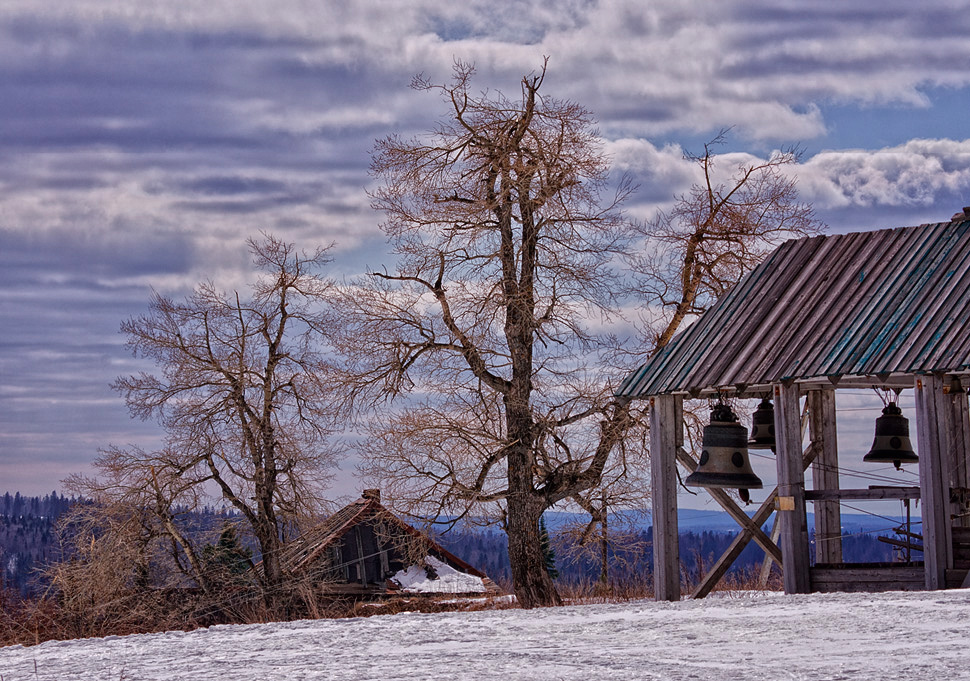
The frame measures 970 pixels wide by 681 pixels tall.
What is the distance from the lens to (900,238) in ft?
48.7

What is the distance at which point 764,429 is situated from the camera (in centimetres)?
1600

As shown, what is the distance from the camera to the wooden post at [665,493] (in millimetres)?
14383

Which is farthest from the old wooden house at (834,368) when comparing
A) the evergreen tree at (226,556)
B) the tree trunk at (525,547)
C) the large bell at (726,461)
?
the evergreen tree at (226,556)

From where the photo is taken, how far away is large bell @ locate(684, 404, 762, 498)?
1263 cm

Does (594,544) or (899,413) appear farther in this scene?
(594,544)

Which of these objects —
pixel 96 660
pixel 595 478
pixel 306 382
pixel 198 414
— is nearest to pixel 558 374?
pixel 595 478

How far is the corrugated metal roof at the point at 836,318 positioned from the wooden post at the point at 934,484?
1.74 ft

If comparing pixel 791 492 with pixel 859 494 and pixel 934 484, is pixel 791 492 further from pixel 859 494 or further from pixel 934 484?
pixel 934 484

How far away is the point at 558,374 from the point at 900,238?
28.6 feet

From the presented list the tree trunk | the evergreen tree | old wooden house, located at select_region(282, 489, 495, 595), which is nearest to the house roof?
old wooden house, located at select_region(282, 489, 495, 595)

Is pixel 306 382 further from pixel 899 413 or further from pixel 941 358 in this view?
pixel 941 358

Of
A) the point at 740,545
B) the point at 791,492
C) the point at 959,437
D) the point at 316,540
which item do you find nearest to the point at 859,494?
the point at 791,492

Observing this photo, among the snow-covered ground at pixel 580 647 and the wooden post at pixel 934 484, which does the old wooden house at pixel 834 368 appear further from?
the snow-covered ground at pixel 580 647

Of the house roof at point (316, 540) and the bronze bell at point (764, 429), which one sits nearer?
the bronze bell at point (764, 429)
